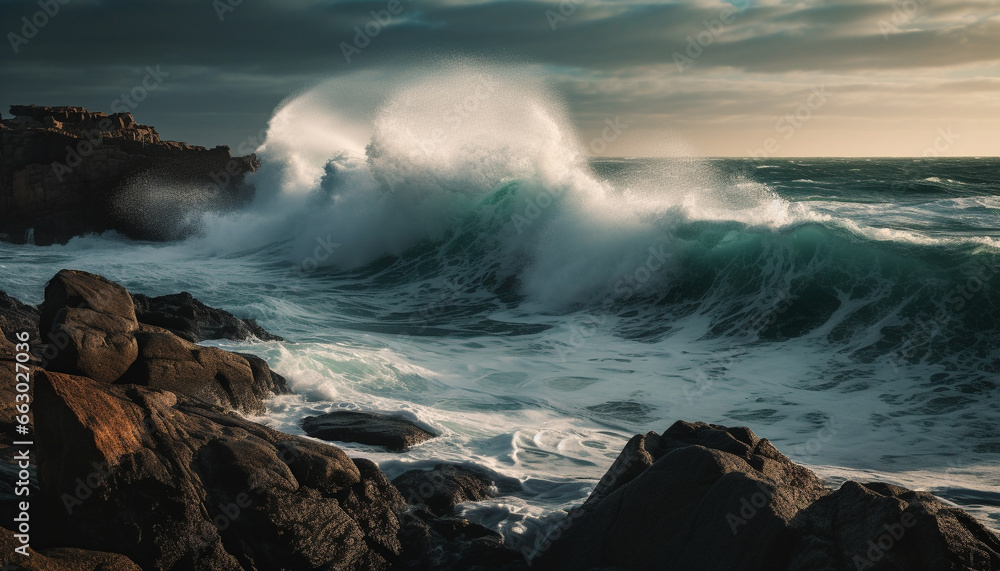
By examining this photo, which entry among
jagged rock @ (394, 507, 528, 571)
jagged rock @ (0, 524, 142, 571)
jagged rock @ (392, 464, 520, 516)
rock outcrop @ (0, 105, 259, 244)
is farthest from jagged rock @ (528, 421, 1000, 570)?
rock outcrop @ (0, 105, 259, 244)

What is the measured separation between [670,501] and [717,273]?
1032 cm

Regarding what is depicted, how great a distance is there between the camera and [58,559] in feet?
10.7

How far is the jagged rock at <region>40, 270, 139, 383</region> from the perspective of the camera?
5.55m

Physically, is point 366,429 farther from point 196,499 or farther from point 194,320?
point 194,320

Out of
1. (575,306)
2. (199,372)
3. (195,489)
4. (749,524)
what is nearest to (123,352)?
(199,372)

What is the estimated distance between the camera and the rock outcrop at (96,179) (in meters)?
23.0

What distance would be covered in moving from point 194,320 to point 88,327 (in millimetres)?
3958

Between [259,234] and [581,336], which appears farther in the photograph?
[259,234]

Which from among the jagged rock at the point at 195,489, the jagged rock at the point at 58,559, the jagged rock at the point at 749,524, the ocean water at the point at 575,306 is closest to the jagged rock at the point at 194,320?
the ocean water at the point at 575,306

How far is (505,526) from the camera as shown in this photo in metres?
4.84

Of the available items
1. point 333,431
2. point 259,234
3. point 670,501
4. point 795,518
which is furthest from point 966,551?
point 259,234

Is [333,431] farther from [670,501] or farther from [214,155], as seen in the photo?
[214,155]

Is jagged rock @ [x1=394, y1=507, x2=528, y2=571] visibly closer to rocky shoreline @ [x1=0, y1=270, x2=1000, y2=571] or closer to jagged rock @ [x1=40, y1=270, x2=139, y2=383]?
rocky shoreline @ [x1=0, y1=270, x2=1000, y2=571]

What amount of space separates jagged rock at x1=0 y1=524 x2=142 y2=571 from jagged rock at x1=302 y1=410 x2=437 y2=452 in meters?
2.84
